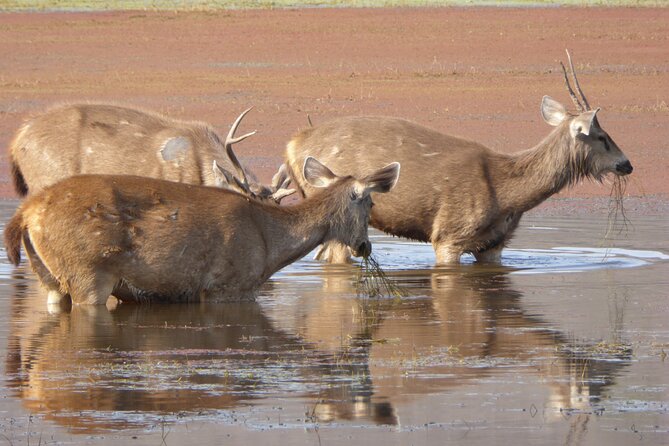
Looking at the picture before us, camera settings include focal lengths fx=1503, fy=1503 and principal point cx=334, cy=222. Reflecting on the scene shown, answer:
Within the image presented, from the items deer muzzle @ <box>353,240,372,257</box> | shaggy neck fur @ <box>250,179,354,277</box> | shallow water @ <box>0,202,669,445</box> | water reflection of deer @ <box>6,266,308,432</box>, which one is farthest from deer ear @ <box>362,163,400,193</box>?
water reflection of deer @ <box>6,266,308,432</box>

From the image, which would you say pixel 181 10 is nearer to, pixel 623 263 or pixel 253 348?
pixel 623 263

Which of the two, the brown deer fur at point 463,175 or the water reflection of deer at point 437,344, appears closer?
the water reflection of deer at point 437,344

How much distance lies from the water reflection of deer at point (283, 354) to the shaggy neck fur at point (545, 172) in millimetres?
2268

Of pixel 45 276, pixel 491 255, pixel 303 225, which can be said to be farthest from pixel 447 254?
pixel 45 276

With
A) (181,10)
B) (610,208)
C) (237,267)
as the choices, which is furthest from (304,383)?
(181,10)

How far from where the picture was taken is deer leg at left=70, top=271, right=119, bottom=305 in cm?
1181

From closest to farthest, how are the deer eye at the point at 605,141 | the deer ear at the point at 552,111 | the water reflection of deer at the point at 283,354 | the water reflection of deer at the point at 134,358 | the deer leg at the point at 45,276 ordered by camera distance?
the water reflection of deer at the point at 134,358
the water reflection of deer at the point at 283,354
the deer leg at the point at 45,276
the deer eye at the point at 605,141
the deer ear at the point at 552,111

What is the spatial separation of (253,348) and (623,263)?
594 cm

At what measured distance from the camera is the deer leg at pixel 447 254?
1538 centimetres

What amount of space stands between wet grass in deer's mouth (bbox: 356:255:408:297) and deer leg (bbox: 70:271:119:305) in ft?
7.46

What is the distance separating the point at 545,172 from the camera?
51.6ft

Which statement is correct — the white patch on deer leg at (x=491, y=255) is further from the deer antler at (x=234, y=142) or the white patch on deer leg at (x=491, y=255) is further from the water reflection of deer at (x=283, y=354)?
the deer antler at (x=234, y=142)

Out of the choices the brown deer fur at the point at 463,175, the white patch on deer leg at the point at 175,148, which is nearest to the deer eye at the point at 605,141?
the brown deer fur at the point at 463,175

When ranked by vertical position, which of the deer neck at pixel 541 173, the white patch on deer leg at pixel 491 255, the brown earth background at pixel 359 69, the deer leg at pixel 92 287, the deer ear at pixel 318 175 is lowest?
the brown earth background at pixel 359 69
